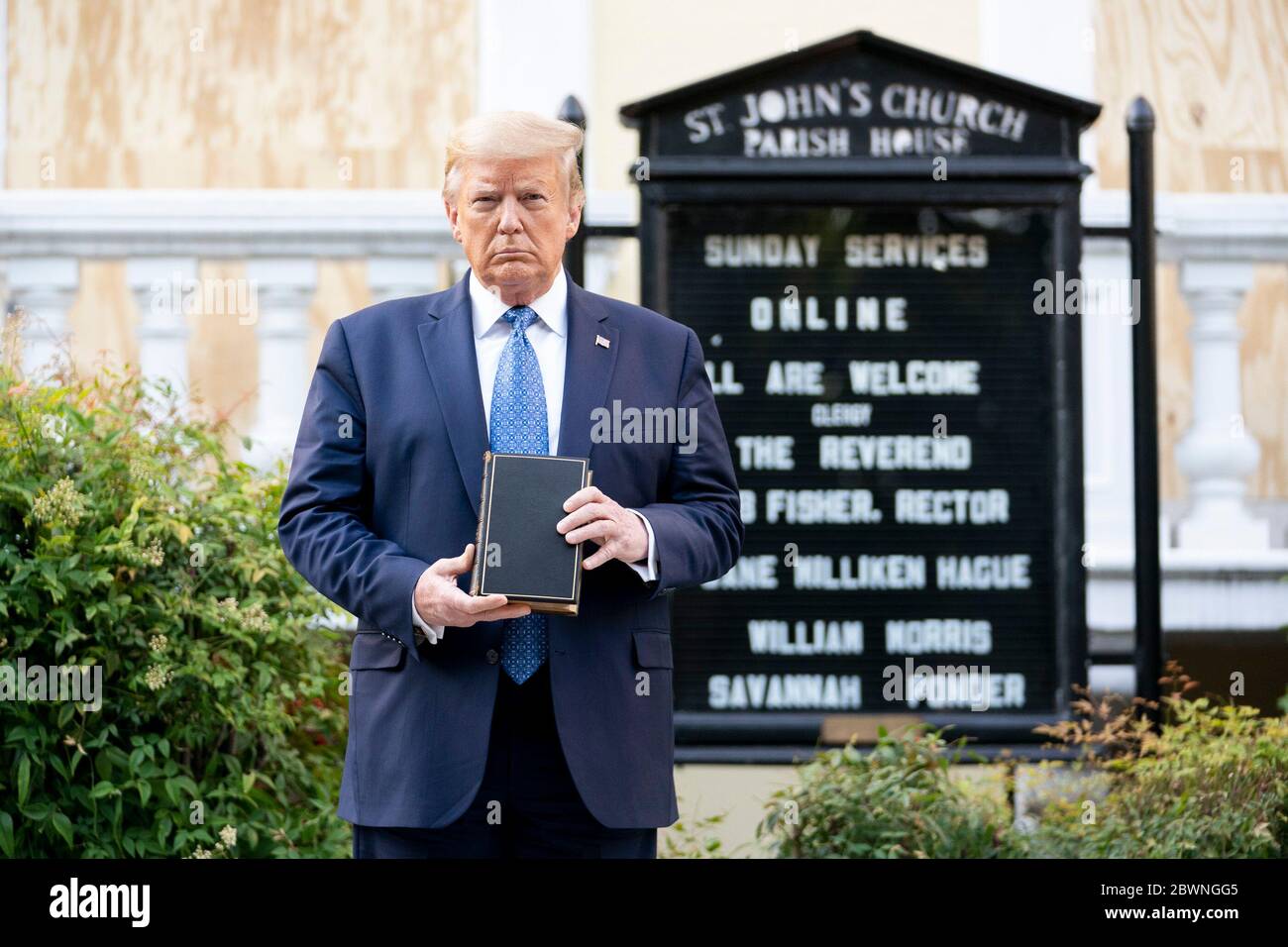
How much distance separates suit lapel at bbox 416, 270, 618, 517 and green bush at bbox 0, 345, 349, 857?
1.29 meters

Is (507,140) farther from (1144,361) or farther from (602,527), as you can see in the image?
(1144,361)

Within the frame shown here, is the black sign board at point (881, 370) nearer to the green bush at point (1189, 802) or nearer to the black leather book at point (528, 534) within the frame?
the green bush at point (1189, 802)

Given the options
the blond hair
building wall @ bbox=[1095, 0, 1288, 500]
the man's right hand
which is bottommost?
the man's right hand

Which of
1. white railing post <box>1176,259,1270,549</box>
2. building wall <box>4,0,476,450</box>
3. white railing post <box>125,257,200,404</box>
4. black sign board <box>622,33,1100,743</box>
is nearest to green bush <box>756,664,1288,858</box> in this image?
black sign board <box>622,33,1100,743</box>

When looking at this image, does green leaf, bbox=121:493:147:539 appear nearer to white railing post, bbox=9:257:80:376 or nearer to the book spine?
the book spine

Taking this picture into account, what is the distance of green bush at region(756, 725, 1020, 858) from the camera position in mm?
4188

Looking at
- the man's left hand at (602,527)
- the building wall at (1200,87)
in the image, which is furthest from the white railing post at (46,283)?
the building wall at (1200,87)

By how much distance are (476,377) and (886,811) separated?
199 cm

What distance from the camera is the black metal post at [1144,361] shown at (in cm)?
480

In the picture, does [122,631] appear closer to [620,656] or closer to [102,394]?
[102,394]

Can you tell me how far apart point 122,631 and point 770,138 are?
2.30 m

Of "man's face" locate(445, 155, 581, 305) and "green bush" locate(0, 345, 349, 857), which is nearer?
"man's face" locate(445, 155, 581, 305)

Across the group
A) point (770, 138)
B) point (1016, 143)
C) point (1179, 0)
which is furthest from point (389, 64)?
point (1179, 0)

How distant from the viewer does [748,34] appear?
21.1 ft
